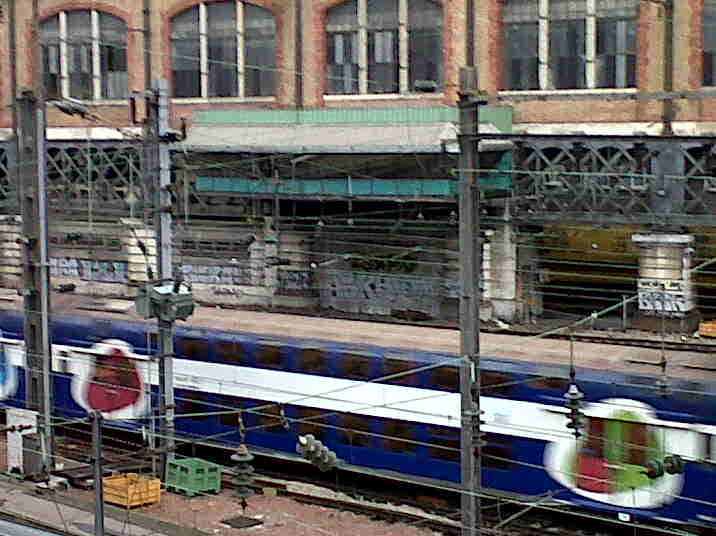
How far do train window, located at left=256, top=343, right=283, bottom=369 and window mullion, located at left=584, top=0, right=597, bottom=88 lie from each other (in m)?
10.5

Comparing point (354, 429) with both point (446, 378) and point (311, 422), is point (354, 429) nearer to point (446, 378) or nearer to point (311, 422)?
point (311, 422)

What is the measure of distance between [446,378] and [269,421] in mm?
3362

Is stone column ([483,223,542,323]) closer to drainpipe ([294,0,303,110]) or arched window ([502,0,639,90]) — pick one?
arched window ([502,0,639,90])

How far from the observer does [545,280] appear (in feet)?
91.5

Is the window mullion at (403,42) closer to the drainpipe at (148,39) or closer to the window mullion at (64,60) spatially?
the drainpipe at (148,39)

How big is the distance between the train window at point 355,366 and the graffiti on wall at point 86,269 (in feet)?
45.3

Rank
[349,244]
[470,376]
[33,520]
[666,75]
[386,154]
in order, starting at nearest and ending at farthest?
[470,376], [33,520], [666,75], [386,154], [349,244]

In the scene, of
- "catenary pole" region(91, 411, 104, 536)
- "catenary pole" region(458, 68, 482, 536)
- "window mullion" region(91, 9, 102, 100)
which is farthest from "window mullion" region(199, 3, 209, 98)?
"catenary pole" region(458, 68, 482, 536)

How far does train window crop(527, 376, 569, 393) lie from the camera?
1545 cm

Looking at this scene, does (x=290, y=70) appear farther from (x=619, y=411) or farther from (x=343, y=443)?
(x=619, y=411)

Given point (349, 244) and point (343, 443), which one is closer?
point (343, 443)

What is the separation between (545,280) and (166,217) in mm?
12053

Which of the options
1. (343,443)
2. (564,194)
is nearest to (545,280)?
(564,194)

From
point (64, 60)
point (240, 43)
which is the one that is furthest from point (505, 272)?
point (64, 60)
